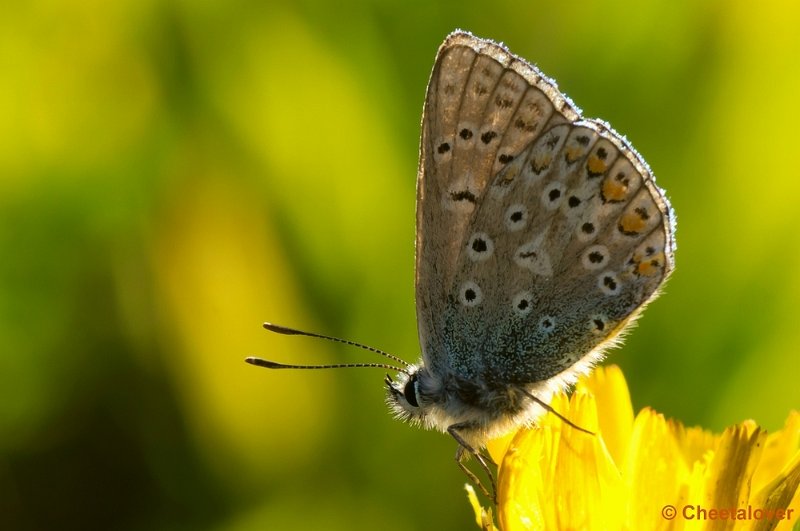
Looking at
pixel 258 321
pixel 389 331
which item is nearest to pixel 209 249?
pixel 258 321

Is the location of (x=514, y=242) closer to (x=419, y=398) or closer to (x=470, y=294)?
(x=470, y=294)

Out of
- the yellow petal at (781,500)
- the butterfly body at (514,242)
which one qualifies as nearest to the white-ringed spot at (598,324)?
the butterfly body at (514,242)

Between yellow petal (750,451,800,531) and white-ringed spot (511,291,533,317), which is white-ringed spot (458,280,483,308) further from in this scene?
yellow petal (750,451,800,531)

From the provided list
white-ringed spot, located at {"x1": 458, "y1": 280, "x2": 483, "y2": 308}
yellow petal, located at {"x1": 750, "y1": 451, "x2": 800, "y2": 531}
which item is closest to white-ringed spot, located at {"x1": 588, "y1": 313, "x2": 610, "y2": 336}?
white-ringed spot, located at {"x1": 458, "y1": 280, "x2": 483, "y2": 308}

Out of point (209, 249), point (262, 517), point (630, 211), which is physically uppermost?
point (630, 211)

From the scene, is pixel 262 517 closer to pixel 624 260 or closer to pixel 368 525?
pixel 368 525

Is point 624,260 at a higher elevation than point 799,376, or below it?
higher

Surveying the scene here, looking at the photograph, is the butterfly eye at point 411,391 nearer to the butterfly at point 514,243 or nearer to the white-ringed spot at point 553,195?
the butterfly at point 514,243
